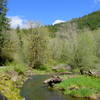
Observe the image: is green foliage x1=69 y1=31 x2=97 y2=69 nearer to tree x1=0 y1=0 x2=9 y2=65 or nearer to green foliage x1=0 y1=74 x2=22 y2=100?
tree x1=0 y1=0 x2=9 y2=65

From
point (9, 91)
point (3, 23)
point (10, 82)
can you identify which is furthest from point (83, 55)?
point (9, 91)

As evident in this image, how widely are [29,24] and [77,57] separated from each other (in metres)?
15.1

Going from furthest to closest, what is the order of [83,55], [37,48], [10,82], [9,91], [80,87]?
[37,48]
[83,55]
[80,87]
[10,82]
[9,91]

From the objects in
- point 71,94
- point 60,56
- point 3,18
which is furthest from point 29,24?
point 71,94

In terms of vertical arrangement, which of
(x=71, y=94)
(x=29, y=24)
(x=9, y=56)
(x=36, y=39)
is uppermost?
(x=29, y=24)

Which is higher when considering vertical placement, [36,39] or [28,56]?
[36,39]

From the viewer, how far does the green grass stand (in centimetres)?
2183

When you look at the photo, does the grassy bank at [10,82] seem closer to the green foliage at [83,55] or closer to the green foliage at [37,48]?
the green foliage at [83,55]

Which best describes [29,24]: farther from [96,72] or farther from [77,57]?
[96,72]

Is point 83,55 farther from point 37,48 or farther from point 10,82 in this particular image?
point 10,82

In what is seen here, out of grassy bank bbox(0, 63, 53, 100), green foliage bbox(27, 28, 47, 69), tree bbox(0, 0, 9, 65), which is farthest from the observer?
green foliage bbox(27, 28, 47, 69)

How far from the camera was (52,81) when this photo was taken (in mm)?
26969

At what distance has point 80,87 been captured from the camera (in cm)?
2359

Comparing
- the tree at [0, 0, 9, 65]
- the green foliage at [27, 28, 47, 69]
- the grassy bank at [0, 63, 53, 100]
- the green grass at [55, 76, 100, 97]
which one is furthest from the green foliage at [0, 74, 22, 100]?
the green foliage at [27, 28, 47, 69]
